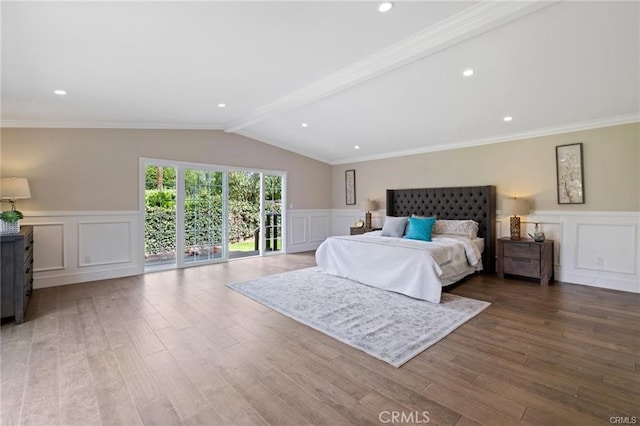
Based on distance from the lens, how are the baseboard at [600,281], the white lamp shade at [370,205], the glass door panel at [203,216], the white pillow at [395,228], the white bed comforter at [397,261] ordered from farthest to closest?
1. the white lamp shade at [370,205]
2. the glass door panel at [203,216]
3. the white pillow at [395,228]
4. the baseboard at [600,281]
5. the white bed comforter at [397,261]

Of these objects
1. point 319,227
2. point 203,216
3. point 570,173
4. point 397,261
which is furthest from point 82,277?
point 570,173

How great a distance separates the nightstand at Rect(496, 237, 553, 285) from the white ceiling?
176 cm

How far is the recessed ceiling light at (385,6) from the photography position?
225 cm

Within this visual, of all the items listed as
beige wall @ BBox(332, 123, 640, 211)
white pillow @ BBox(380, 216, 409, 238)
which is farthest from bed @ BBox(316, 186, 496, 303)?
white pillow @ BBox(380, 216, 409, 238)

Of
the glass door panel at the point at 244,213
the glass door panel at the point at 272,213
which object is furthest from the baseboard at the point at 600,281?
the glass door panel at the point at 244,213

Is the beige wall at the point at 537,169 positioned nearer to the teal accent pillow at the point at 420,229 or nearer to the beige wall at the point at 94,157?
the teal accent pillow at the point at 420,229

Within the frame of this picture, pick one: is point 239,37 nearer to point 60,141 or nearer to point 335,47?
point 335,47

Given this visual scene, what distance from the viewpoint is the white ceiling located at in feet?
7.52

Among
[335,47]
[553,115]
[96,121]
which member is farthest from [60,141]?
[553,115]

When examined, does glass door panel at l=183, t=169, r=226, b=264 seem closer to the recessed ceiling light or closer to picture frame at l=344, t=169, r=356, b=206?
picture frame at l=344, t=169, r=356, b=206

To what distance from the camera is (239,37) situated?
2586mm

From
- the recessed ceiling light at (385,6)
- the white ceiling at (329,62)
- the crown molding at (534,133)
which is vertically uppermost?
the recessed ceiling light at (385,6)

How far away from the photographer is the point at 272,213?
23.0 feet

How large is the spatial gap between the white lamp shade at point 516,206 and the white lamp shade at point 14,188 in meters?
6.74
